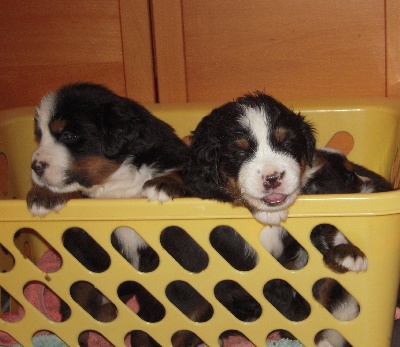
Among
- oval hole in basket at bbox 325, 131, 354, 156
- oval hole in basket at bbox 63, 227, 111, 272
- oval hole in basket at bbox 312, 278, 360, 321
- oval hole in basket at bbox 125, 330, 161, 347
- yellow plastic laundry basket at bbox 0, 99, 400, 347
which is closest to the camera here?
yellow plastic laundry basket at bbox 0, 99, 400, 347

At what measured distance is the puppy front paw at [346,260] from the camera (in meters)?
1.73

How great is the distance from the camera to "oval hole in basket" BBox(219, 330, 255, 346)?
88.8 inches

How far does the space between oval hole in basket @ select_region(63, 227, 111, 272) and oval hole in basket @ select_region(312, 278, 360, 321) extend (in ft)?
2.64

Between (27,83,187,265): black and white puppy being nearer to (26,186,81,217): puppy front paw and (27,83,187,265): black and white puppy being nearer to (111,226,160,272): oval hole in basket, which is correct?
(111,226,160,272): oval hole in basket

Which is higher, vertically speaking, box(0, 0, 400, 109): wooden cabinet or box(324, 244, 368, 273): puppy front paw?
box(0, 0, 400, 109): wooden cabinet

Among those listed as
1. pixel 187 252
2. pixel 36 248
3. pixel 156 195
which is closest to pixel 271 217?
pixel 156 195

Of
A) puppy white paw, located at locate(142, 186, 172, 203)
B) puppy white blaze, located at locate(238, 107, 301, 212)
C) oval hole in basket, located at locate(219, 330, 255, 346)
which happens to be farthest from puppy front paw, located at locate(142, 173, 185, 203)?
oval hole in basket, located at locate(219, 330, 255, 346)

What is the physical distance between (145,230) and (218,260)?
23cm

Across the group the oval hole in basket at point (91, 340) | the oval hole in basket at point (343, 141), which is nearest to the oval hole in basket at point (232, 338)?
the oval hole in basket at point (91, 340)

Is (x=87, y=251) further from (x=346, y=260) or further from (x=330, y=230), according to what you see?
(x=346, y=260)

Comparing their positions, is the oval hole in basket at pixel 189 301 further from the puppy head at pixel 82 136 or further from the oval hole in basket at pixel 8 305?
the oval hole in basket at pixel 8 305

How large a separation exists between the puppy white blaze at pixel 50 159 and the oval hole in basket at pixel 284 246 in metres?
0.69

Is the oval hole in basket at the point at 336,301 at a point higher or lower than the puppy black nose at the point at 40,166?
lower

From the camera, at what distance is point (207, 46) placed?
9.25 feet
